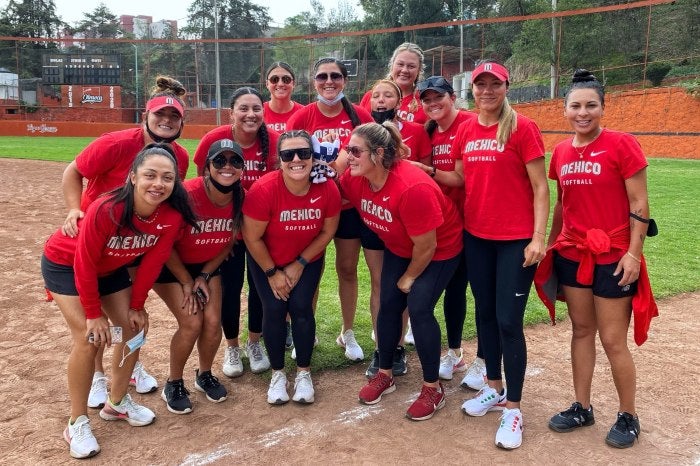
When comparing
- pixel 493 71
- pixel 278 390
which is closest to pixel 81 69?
pixel 278 390

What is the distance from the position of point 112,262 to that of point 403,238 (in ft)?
5.92

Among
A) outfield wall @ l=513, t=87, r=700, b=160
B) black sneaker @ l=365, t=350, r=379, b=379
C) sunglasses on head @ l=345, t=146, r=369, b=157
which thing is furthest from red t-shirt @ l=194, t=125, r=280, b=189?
outfield wall @ l=513, t=87, r=700, b=160

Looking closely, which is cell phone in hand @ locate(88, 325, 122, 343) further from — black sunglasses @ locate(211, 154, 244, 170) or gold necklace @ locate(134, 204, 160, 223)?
black sunglasses @ locate(211, 154, 244, 170)

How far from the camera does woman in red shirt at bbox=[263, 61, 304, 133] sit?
489 cm

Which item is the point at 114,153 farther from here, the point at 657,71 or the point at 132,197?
the point at 657,71

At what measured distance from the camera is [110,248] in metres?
3.25

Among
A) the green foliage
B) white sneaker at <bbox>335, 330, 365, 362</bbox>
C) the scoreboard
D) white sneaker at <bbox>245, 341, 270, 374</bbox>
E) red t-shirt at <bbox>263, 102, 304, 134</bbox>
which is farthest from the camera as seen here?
the scoreboard

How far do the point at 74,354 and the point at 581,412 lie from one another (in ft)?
10.4

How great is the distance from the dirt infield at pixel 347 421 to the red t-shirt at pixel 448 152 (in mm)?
1442

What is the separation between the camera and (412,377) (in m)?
4.36

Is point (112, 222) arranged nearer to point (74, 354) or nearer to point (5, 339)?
point (74, 354)

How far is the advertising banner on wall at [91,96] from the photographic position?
39375mm

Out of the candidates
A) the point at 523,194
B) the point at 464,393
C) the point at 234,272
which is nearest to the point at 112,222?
the point at 234,272

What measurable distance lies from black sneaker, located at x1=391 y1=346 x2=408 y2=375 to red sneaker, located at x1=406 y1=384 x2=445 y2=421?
53 centimetres
